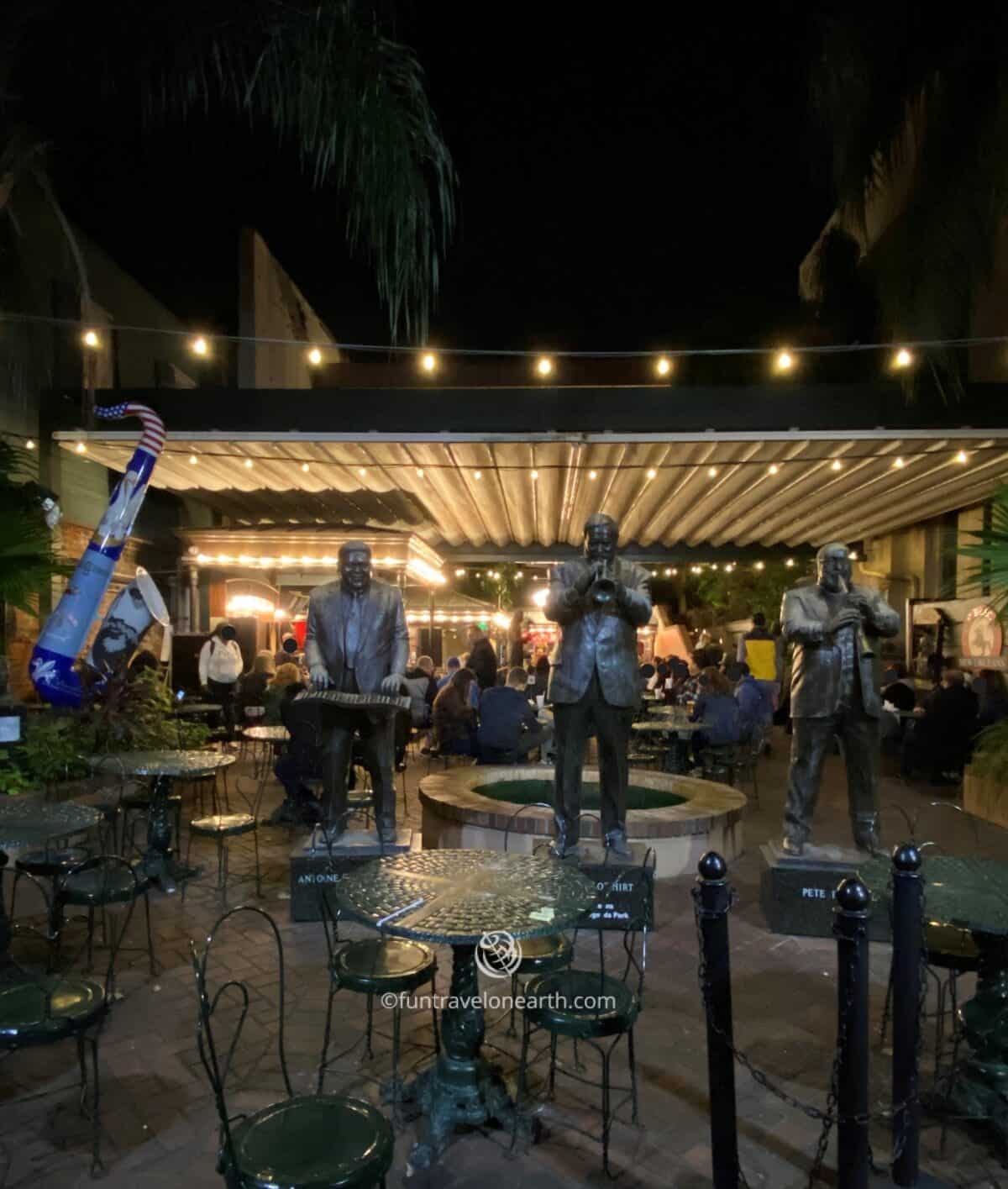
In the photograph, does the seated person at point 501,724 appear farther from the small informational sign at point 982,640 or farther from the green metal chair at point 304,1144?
the small informational sign at point 982,640

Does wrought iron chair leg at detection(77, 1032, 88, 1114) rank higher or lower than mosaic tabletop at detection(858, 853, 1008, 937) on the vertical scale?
lower

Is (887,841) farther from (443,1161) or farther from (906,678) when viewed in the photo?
(906,678)

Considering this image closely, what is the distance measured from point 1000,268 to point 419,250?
961 centimetres

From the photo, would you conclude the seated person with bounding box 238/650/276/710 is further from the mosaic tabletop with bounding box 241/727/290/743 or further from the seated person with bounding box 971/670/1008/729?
the seated person with bounding box 971/670/1008/729

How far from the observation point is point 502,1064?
3.39 m

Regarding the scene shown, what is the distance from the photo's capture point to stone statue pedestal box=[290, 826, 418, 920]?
480 cm

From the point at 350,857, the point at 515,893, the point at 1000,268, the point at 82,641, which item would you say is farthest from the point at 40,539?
the point at 1000,268

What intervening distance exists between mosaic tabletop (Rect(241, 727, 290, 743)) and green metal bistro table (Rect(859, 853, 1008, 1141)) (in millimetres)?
5488

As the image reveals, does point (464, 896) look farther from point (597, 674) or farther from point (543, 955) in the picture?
point (597, 674)

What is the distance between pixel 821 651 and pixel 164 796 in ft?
14.9

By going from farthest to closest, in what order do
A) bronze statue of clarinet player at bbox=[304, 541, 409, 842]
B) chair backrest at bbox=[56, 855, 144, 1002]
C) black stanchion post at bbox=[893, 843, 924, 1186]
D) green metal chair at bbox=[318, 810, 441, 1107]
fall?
bronze statue of clarinet player at bbox=[304, 541, 409, 842] → chair backrest at bbox=[56, 855, 144, 1002] → green metal chair at bbox=[318, 810, 441, 1107] → black stanchion post at bbox=[893, 843, 924, 1186]

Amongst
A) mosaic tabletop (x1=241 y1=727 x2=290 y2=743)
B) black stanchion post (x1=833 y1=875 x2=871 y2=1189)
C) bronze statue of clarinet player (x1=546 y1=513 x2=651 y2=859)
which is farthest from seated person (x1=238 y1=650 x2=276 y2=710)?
black stanchion post (x1=833 y1=875 x2=871 y2=1189)

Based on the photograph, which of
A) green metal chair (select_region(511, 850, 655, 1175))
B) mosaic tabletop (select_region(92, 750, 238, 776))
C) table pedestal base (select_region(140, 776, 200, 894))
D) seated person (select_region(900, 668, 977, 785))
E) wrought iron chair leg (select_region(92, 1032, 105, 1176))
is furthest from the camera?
seated person (select_region(900, 668, 977, 785))

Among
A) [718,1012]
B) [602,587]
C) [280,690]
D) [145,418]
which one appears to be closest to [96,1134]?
[718,1012]
